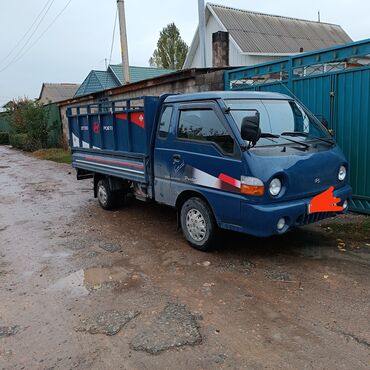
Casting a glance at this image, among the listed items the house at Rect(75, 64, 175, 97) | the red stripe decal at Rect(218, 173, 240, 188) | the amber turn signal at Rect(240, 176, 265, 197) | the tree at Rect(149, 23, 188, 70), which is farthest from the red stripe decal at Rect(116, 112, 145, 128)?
the tree at Rect(149, 23, 188, 70)

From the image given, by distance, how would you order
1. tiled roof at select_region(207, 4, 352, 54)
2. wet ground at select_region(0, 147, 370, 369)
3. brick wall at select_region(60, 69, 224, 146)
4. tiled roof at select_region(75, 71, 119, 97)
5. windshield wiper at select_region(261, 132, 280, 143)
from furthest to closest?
tiled roof at select_region(75, 71, 119, 97)
tiled roof at select_region(207, 4, 352, 54)
brick wall at select_region(60, 69, 224, 146)
windshield wiper at select_region(261, 132, 280, 143)
wet ground at select_region(0, 147, 370, 369)

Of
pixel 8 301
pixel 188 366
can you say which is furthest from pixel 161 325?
pixel 8 301

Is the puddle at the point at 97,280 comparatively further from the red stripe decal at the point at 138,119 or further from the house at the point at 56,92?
the house at the point at 56,92

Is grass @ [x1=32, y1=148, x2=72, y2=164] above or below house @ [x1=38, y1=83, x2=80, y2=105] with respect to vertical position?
below

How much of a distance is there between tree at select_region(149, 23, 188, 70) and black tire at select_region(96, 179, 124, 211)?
4536 cm

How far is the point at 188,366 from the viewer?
292cm

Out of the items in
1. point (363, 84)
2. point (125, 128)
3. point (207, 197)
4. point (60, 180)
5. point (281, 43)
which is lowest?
point (60, 180)

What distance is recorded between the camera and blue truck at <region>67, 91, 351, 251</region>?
14.3ft

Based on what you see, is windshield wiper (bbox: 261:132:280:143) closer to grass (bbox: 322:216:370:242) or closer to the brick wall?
grass (bbox: 322:216:370:242)

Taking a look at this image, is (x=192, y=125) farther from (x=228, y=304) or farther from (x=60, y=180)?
(x=60, y=180)

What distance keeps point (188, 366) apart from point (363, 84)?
16.8 ft

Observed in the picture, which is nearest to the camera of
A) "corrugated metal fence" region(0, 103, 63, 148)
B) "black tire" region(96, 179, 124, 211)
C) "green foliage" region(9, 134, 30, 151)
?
"black tire" region(96, 179, 124, 211)

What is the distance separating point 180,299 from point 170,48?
50677 mm

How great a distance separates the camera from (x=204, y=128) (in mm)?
5016
